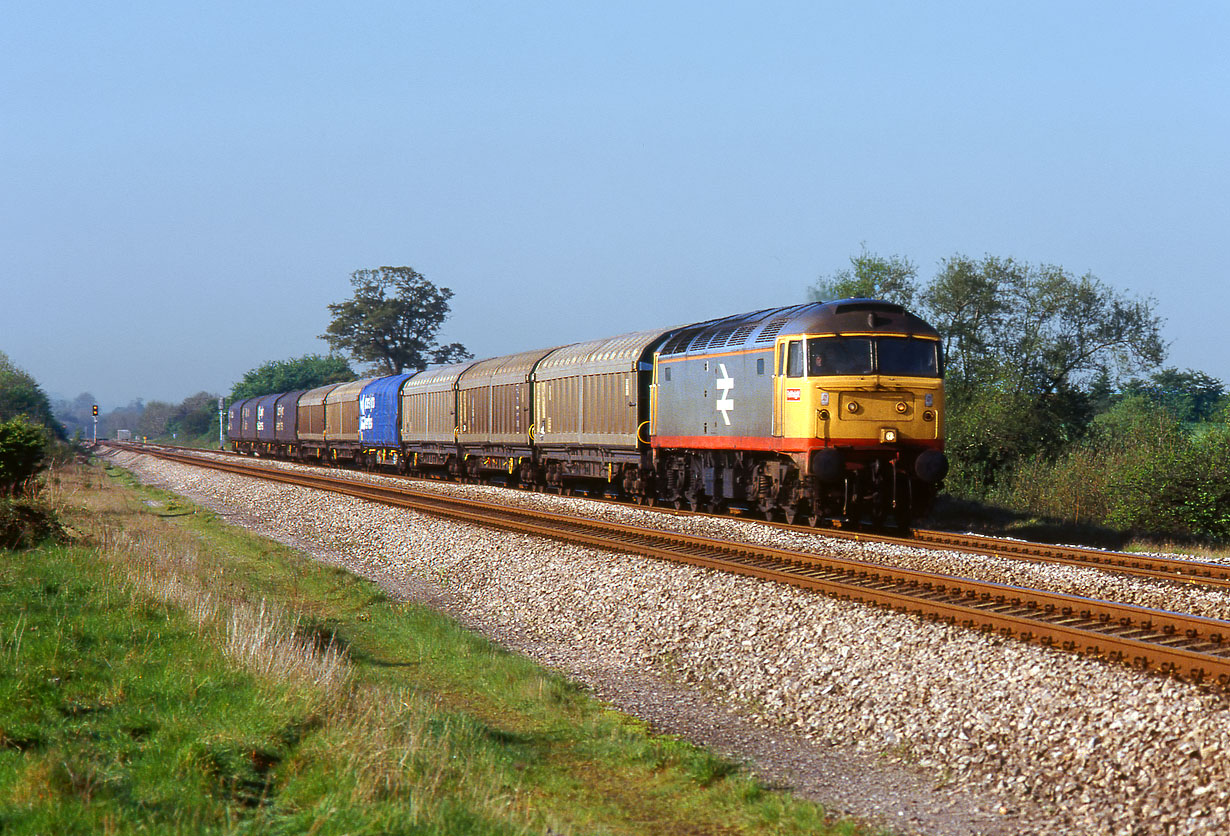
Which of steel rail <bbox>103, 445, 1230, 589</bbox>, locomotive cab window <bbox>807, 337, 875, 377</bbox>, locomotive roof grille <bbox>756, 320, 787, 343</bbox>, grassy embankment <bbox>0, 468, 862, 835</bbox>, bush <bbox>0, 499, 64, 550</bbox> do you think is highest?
locomotive roof grille <bbox>756, 320, 787, 343</bbox>

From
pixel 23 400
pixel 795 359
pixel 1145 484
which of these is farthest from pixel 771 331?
pixel 23 400

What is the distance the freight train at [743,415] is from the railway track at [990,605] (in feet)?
7.75

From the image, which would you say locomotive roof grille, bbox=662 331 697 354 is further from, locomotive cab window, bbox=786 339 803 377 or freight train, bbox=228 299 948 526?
locomotive cab window, bbox=786 339 803 377

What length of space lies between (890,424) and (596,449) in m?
9.91

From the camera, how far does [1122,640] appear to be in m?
8.36

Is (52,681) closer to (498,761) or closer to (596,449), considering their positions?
(498,761)

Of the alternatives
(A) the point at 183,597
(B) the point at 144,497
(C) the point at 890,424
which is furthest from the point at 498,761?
(B) the point at 144,497

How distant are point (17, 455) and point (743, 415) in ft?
52.1

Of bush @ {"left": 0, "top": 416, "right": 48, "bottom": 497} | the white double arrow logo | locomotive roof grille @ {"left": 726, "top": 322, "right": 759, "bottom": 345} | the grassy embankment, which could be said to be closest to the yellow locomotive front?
locomotive roof grille @ {"left": 726, "top": 322, "right": 759, "bottom": 345}

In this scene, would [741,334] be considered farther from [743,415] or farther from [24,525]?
[24,525]

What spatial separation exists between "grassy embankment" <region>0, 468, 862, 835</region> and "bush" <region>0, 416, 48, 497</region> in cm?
1149

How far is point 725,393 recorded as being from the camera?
65.1 feet

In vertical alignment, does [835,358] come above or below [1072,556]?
above

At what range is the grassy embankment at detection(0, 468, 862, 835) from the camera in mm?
5961
